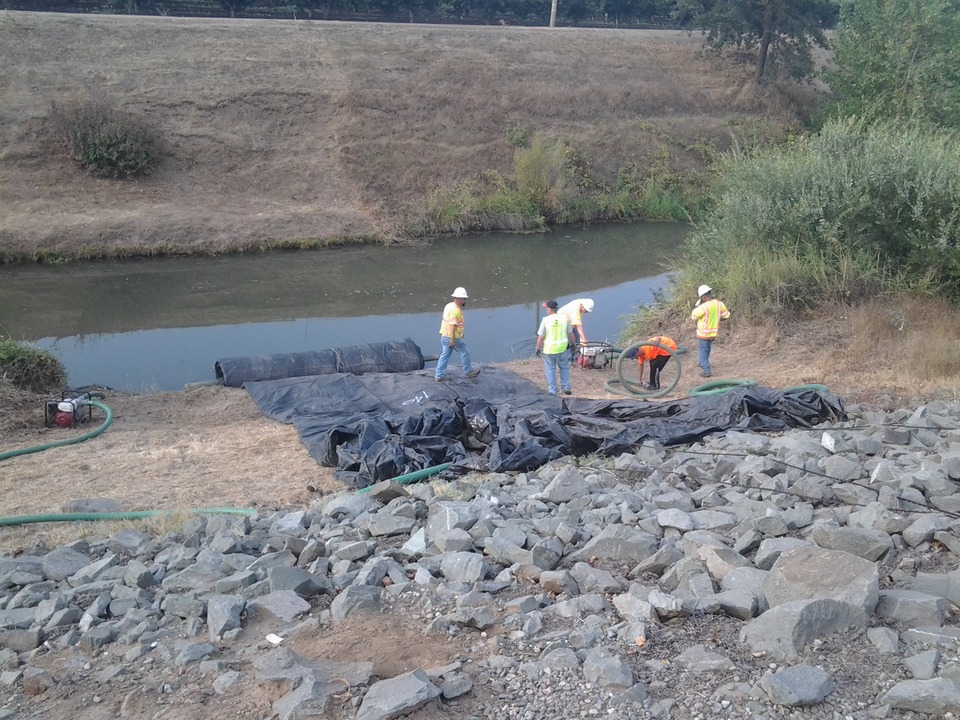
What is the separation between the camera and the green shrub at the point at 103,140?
29812mm

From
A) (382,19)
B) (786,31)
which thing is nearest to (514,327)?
(786,31)

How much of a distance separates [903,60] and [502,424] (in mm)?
26993

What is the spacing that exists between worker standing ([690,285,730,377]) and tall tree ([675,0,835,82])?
31409mm

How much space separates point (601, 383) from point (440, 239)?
16631 millimetres

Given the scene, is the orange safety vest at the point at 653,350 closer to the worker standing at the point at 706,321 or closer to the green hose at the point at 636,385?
the green hose at the point at 636,385

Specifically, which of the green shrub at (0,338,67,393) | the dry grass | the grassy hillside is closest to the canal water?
the green shrub at (0,338,67,393)

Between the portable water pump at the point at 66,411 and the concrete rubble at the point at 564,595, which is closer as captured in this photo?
the concrete rubble at the point at 564,595

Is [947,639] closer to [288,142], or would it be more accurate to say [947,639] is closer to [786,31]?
[288,142]

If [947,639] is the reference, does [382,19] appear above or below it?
above

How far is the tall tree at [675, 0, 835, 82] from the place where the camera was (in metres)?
40.7


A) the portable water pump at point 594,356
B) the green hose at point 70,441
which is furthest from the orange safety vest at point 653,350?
the green hose at point 70,441

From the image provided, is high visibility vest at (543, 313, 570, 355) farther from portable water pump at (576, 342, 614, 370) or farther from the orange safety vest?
portable water pump at (576, 342, 614, 370)

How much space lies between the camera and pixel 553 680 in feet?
15.0

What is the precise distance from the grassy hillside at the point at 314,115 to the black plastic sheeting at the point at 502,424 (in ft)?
54.6
